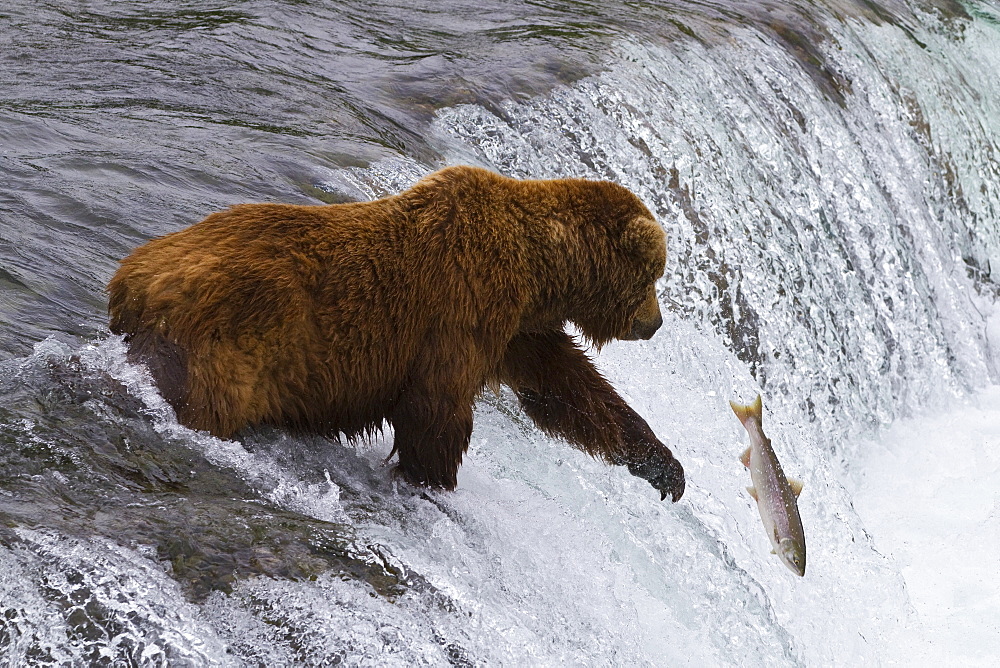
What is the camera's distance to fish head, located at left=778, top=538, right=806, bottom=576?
4172mm

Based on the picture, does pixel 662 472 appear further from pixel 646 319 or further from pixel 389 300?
pixel 389 300

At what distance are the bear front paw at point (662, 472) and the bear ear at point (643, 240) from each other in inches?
33.2

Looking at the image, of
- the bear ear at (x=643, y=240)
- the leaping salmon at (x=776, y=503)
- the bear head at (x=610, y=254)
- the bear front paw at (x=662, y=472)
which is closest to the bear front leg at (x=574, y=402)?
the bear front paw at (x=662, y=472)

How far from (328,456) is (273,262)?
27.2 inches

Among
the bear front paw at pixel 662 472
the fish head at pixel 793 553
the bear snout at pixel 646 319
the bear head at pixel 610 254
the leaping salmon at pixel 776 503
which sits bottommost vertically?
the bear front paw at pixel 662 472

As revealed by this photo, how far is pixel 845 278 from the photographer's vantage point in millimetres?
6957

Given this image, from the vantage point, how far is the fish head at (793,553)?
4.17 m

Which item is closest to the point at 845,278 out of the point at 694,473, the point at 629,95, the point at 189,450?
the point at 629,95

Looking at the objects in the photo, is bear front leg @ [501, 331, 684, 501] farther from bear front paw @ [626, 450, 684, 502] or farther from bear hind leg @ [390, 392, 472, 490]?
bear hind leg @ [390, 392, 472, 490]

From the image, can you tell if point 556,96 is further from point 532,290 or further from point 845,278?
point 532,290

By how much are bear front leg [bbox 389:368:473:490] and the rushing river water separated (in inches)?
3.4

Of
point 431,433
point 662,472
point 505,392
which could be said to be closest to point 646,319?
point 662,472

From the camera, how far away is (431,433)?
3.49 m

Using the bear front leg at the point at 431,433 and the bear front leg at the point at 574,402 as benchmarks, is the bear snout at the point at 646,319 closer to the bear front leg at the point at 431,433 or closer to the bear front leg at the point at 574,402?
the bear front leg at the point at 574,402
